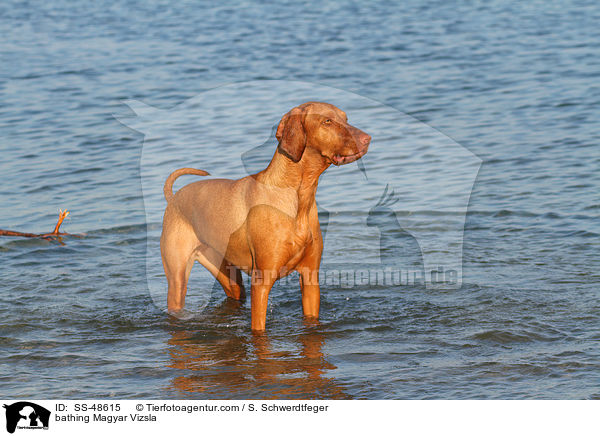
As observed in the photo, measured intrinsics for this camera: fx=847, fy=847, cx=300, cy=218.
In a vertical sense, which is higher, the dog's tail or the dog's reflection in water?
the dog's tail

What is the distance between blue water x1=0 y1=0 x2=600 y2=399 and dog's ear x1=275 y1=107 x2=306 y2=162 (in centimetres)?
152

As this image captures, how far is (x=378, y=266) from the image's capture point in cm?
862

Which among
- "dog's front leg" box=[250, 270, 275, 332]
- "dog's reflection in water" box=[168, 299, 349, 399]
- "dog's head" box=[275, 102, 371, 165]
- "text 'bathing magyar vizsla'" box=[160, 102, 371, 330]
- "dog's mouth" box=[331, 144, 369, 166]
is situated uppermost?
"dog's head" box=[275, 102, 371, 165]

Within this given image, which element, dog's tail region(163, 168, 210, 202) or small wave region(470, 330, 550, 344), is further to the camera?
dog's tail region(163, 168, 210, 202)

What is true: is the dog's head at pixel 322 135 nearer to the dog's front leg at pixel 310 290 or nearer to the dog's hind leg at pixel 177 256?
the dog's front leg at pixel 310 290

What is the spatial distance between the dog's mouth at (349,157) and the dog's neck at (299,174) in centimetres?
15

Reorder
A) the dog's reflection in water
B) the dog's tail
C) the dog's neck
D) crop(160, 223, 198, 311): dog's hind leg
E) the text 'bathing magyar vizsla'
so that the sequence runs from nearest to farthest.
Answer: the dog's reflection in water, the text 'bathing magyar vizsla', the dog's neck, crop(160, 223, 198, 311): dog's hind leg, the dog's tail

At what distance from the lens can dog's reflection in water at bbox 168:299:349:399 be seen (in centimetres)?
562
